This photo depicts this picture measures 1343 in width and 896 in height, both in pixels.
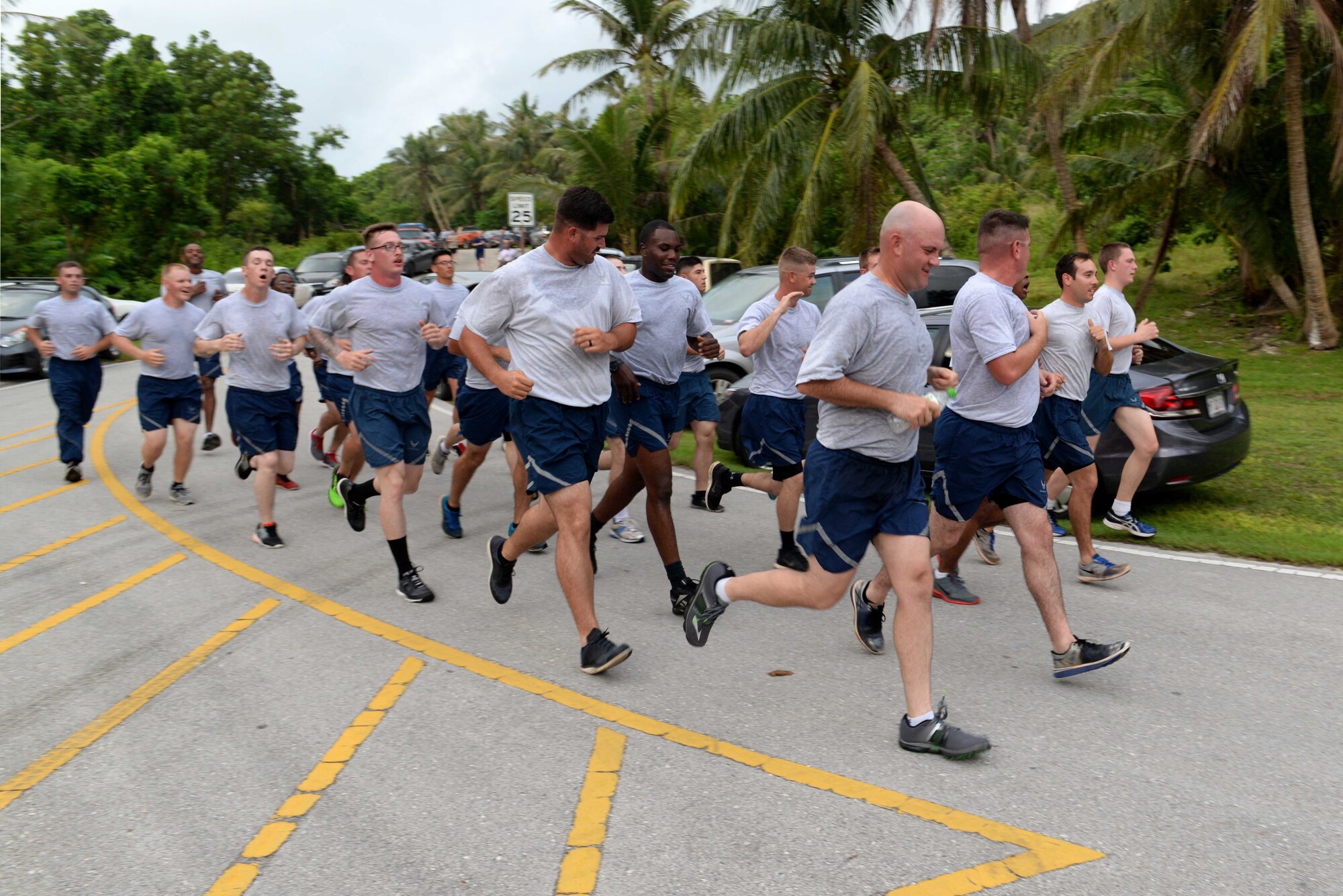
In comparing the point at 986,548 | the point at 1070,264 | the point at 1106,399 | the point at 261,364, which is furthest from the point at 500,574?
the point at 1106,399

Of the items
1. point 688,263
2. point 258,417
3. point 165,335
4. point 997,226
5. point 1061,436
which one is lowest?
point 1061,436

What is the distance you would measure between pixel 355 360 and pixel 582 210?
215 cm

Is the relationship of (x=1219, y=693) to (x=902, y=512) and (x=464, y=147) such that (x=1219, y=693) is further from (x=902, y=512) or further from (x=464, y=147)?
(x=464, y=147)

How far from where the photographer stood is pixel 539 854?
3547 millimetres

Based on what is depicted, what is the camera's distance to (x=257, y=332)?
26.9 ft

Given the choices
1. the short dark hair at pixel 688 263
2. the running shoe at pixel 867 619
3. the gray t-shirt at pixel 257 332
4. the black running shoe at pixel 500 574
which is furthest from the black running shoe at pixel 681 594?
the gray t-shirt at pixel 257 332

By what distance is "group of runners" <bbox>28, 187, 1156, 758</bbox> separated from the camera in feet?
14.3

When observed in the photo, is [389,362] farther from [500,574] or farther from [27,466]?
[27,466]

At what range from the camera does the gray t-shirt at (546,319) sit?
5.16 m

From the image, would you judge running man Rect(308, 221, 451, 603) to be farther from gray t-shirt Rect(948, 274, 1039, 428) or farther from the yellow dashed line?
gray t-shirt Rect(948, 274, 1039, 428)

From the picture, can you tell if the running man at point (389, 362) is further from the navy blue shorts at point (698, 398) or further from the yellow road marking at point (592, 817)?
the yellow road marking at point (592, 817)

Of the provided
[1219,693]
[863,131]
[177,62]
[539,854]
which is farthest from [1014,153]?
[177,62]

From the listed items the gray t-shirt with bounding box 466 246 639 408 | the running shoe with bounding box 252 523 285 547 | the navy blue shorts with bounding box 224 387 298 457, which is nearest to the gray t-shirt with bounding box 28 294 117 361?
the navy blue shorts with bounding box 224 387 298 457

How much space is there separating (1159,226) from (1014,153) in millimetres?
11014
